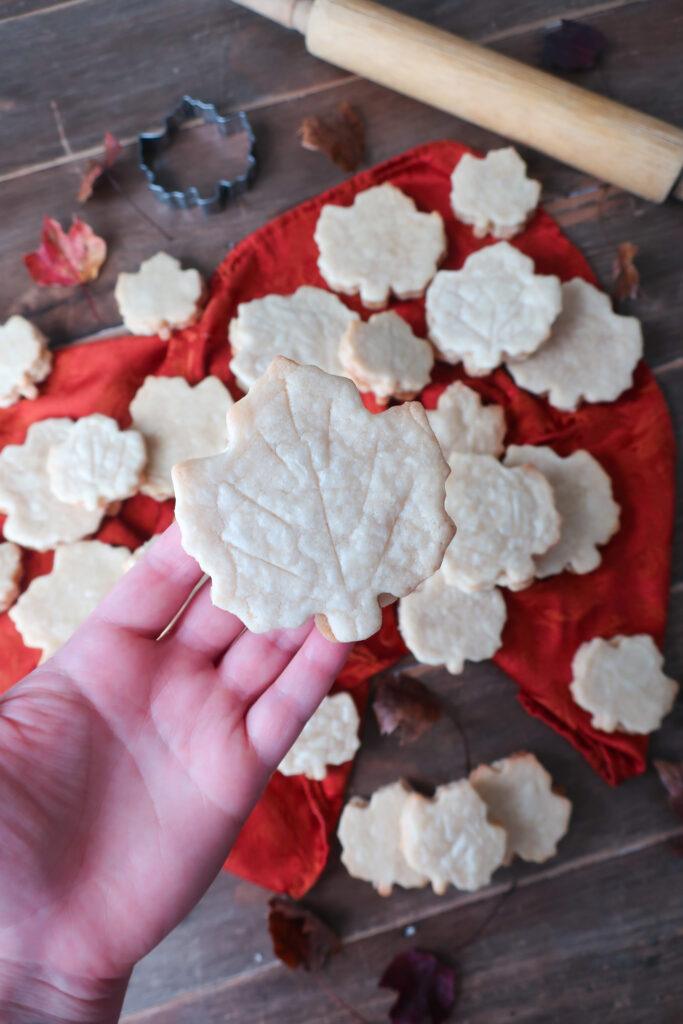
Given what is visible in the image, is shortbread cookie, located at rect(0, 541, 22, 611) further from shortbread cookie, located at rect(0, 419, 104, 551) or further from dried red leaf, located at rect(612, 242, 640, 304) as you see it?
dried red leaf, located at rect(612, 242, 640, 304)

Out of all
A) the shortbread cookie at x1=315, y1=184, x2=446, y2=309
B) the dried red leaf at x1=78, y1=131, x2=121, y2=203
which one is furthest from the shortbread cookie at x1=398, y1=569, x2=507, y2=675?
the dried red leaf at x1=78, y1=131, x2=121, y2=203

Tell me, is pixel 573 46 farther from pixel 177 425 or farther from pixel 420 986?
pixel 420 986

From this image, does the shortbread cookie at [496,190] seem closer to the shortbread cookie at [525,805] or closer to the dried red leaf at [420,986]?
the shortbread cookie at [525,805]

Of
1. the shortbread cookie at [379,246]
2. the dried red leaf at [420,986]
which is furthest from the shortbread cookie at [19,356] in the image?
the dried red leaf at [420,986]

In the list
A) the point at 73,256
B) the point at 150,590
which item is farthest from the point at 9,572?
the point at 73,256

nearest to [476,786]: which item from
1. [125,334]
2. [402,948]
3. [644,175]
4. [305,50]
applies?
[402,948]

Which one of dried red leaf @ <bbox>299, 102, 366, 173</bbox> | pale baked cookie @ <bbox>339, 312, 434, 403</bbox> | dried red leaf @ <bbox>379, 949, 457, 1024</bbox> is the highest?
dried red leaf @ <bbox>299, 102, 366, 173</bbox>
